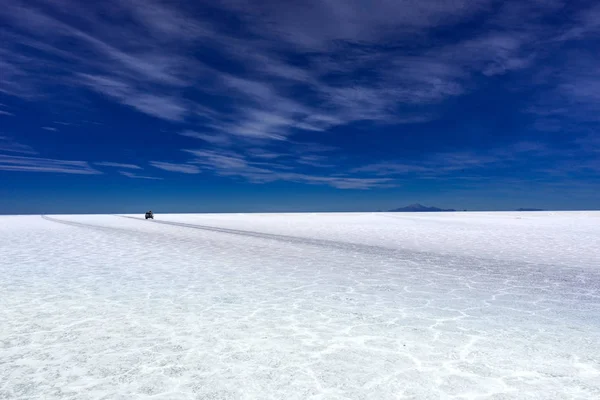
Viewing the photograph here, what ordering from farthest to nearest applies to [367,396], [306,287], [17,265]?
1. [17,265]
2. [306,287]
3. [367,396]

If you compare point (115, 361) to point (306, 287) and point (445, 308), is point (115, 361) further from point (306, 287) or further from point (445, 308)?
point (445, 308)

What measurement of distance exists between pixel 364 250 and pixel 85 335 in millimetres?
9906

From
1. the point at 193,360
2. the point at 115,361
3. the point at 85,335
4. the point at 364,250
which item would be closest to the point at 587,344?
the point at 193,360

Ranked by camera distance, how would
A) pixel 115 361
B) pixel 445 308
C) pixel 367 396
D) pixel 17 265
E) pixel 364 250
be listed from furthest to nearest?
pixel 364 250 < pixel 17 265 < pixel 445 308 < pixel 115 361 < pixel 367 396

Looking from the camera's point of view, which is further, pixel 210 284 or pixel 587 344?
pixel 210 284

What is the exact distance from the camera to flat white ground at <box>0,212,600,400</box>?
340cm

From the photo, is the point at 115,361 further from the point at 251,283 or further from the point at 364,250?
the point at 364,250

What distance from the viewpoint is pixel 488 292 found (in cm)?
695

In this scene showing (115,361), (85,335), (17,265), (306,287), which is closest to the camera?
(115,361)

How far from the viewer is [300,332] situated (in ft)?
15.7

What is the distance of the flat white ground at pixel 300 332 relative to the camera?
3402 millimetres

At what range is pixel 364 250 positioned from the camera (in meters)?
13.4

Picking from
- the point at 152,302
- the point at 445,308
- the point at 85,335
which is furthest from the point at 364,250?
the point at 85,335

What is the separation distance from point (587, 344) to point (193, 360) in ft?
13.8
